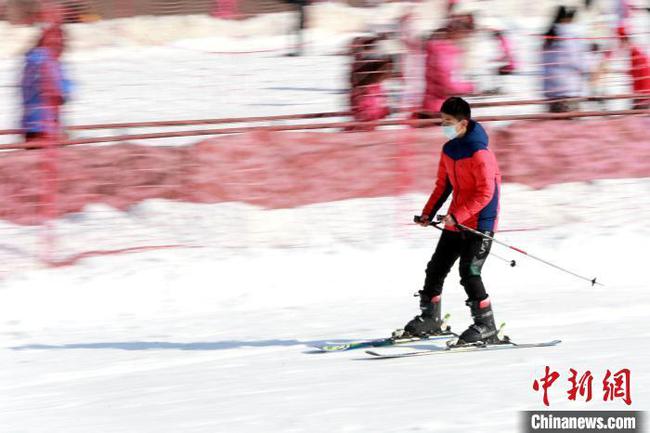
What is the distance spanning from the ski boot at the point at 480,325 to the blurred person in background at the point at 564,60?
14.3 ft

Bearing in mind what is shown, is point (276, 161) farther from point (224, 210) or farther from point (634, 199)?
point (634, 199)

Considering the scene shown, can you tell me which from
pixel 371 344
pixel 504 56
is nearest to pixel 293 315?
pixel 371 344

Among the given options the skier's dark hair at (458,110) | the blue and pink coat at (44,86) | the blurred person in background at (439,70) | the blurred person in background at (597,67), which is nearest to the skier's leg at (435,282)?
the skier's dark hair at (458,110)

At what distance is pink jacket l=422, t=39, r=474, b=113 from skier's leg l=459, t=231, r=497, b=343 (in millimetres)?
3440

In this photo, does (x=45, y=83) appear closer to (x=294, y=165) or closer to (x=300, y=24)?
(x=294, y=165)

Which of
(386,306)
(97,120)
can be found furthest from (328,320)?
(97,120)

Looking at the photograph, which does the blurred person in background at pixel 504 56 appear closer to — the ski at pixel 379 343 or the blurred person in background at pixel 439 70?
the blurred person in background at pixel 439 70

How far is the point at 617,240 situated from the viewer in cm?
1042

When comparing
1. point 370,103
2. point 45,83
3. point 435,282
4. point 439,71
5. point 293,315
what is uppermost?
point 45,83

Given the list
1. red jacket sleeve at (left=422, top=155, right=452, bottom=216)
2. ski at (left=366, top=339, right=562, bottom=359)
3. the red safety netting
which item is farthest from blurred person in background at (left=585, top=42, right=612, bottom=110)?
ski at (left=366, top=339, right=562, bottom=359)

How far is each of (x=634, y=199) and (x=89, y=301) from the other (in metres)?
4.79

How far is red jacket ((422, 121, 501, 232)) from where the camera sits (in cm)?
733

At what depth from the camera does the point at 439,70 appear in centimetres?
1080

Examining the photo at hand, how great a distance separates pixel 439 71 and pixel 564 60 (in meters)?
1.42
